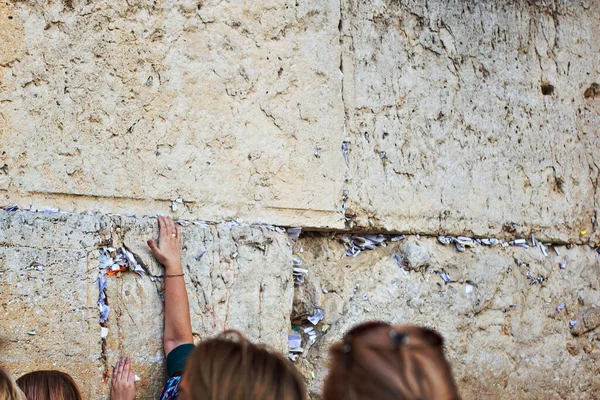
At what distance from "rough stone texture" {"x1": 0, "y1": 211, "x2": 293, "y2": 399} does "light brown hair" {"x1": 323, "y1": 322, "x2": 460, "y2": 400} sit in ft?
5.50

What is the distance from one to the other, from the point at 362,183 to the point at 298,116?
447mm

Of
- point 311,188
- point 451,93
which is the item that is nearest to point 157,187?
point 311,188

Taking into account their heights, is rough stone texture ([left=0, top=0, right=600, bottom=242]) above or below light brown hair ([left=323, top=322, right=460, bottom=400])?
above

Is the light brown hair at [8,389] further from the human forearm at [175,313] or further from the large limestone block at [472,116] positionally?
the large limestone block at [472,116]

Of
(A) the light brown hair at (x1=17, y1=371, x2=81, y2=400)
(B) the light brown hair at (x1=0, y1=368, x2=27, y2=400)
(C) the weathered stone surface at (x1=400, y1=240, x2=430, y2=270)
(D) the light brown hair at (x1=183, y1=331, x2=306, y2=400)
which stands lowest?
(A) the light brown hair at (x1=17, y1=371, x2=81, y2=400)

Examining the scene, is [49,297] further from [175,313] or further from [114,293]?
[175,313]

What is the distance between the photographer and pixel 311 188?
143 inches

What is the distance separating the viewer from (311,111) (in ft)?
12.0

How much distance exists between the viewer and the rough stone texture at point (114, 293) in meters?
2.92

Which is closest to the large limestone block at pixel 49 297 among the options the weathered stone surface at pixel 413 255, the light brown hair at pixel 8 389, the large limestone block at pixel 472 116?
the light brown hair at pixel 8 389

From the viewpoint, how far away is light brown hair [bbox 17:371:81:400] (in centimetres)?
267

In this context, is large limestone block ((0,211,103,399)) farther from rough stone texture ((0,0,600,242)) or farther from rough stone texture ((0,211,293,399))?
rough stone texture ((0,0,600,242))

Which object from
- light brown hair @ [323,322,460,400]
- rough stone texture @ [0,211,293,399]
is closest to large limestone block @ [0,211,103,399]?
rough stone texture @ [0,211,293,399]

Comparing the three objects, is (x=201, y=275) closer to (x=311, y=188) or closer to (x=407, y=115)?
(x=311, y=188)
